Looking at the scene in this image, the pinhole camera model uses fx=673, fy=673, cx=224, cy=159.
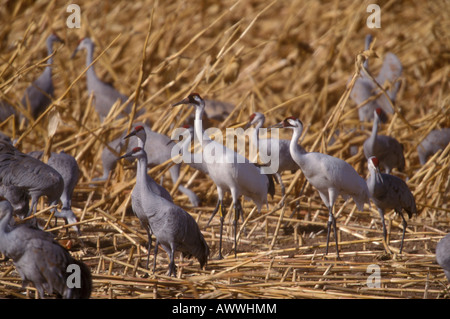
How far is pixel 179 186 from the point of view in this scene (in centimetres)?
641

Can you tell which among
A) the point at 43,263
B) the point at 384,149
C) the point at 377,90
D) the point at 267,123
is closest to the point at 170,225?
the point at 43,263

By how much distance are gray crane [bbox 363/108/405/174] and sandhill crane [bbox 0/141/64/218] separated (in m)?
2.98

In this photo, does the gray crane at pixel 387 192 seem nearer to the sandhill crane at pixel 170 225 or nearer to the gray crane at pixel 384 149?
the gray crane at pixel 384 149

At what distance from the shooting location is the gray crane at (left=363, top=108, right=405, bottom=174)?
21.1 feet

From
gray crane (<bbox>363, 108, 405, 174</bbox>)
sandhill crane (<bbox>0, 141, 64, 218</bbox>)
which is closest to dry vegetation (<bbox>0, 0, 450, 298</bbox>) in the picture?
gray crane (<bbox>363, 108, 405, 174</bbox>)

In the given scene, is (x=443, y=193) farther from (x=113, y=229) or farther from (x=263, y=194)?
(x=113, y=229)

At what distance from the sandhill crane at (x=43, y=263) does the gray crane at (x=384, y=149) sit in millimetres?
3521

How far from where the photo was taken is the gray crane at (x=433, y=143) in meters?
6.87

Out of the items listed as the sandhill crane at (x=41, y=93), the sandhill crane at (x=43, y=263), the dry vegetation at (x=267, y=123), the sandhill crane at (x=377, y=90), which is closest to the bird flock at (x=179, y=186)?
the sandhill crane at (x=43, y=263)

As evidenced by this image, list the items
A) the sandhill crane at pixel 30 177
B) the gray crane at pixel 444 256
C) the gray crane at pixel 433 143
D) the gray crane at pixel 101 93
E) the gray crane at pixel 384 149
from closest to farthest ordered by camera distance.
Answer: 1. the gray crane at pixel 444 256
2. the sandhill crane at pixel 30 177
3. the gray crane at pixel 384 149
4. the gray crane at pixel 433 143
5. the gray crane at pixel 101 93

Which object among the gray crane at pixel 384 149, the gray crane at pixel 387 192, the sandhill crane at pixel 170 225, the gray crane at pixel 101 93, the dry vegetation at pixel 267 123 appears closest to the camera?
the dry vegetation at pixel 267 123

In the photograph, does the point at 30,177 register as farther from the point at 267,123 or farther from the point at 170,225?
the point at 267,123

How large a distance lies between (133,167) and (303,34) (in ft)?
13.5
